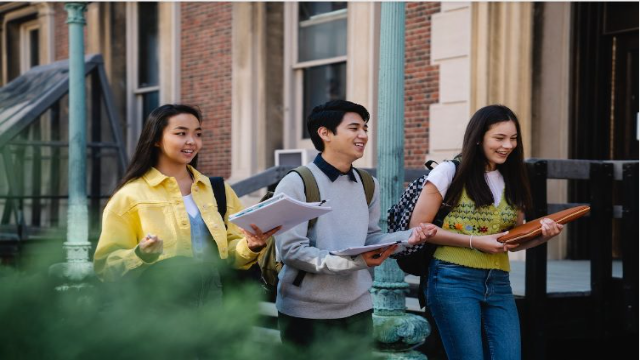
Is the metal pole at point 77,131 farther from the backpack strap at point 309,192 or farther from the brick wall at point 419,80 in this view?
the backpack strap at point 309,192

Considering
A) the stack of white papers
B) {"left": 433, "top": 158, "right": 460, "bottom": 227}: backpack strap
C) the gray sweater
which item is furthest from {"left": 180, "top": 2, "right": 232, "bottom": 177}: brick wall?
the stack of white papers

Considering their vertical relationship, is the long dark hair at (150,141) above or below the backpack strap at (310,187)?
above

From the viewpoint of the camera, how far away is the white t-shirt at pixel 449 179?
392cm

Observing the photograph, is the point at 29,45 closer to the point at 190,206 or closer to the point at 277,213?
the point at 190,206

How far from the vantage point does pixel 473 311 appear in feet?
12.5

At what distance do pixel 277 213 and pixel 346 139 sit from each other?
628 millimetres

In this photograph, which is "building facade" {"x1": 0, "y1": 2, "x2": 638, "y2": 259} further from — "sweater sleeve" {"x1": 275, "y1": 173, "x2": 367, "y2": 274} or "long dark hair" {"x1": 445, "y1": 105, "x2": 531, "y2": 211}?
"sweater sleeve" {"x1": 275, "y1": 173, "x2": 367, "y2": 274}

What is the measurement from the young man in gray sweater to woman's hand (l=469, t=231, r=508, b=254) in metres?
0.28

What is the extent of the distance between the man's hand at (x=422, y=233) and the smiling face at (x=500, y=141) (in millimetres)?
522

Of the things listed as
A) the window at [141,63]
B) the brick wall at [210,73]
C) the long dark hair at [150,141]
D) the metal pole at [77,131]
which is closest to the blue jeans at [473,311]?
the long dark hair at [150,141]

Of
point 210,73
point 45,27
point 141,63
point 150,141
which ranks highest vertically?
point 45,27

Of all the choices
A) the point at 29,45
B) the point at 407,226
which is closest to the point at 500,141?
the point at 407,226

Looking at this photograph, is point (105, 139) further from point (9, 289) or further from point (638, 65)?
point (9, 289)

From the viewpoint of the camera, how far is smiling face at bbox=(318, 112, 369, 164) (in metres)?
3.62
